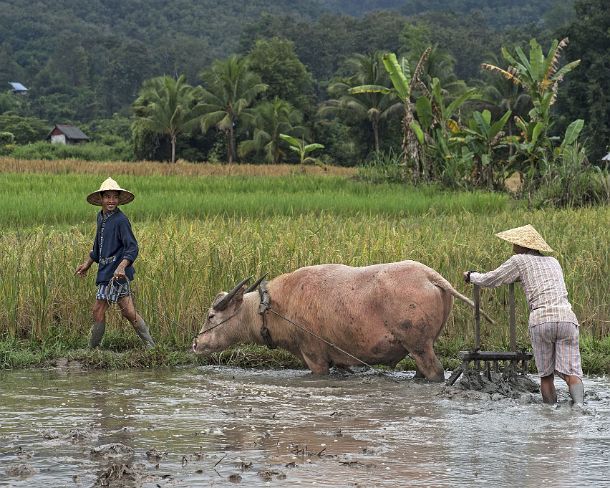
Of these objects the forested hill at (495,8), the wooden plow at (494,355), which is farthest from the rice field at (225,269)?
the forested hill at (495,8)

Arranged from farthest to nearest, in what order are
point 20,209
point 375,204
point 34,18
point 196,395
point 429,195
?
point 34,18 → point 429,195 → point 375,204 → point 20,209 → point 196,395

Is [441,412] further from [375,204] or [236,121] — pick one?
[236,121]

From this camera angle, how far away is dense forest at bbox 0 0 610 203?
42156mm

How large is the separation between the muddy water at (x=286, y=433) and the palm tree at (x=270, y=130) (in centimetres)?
4131

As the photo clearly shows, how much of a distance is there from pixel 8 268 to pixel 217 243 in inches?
77.7

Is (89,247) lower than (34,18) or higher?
lower

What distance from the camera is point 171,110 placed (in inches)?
2013

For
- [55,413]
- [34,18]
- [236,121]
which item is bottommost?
[55,413]

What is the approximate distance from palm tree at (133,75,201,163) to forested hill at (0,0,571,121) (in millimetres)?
28583

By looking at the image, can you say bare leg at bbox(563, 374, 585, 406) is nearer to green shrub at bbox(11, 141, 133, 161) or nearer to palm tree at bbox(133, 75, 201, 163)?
palm tree at bbox(133, 75, 201, 163)

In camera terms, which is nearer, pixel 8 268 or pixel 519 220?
pixel 8 268

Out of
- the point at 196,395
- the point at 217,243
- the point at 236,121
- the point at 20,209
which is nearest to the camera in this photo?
the point at 196,395

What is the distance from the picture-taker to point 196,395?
743cm

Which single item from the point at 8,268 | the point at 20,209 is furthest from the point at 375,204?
the point at 8,268
